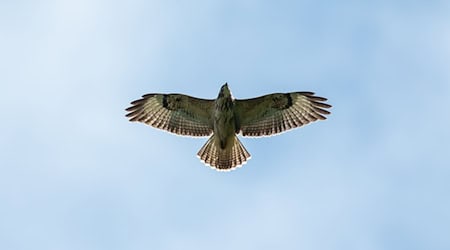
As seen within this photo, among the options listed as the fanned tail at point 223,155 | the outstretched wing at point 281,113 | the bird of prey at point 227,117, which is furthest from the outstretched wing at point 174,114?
the outstretched wing at point 281,113

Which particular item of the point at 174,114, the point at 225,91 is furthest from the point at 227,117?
the point at 174,114

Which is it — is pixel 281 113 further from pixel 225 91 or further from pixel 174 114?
pixel 174 114

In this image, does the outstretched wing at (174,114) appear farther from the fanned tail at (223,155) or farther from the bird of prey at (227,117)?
the fanned tail at (223,155)

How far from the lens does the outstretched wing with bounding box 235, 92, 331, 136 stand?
22.4m

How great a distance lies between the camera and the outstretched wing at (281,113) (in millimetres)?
22422

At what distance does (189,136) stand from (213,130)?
74 centimetres

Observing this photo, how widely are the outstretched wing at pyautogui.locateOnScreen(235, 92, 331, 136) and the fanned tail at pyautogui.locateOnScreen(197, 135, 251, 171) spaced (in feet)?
1.61

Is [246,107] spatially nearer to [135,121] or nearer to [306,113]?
[306,113]

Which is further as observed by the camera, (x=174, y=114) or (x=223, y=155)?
(x=174, y=114)

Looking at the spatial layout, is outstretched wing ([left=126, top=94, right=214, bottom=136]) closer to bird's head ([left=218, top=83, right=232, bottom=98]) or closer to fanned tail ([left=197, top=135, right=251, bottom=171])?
fanned tail ([left=197, top=135, right=251, bottom=171])

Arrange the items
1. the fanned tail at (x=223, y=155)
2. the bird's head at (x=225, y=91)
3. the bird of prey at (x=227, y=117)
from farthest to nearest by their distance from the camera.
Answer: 1. the fanned tail at (x=223, y=155)
2. the bird of prey at (x=227, y=117)
3. the bird's head at (x=225, y=91)

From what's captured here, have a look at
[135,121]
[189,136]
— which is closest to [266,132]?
[189,136]

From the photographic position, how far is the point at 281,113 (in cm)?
2270

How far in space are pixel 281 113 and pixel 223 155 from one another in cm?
186
